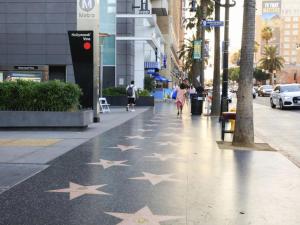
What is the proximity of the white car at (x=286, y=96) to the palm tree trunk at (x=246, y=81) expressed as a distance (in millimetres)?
20454

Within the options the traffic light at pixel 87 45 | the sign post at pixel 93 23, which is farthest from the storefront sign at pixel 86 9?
the traffic light at pixel 87 45

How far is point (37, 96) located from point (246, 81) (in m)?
6.76

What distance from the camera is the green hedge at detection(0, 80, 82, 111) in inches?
588

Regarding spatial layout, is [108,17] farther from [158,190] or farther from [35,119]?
[158,190]

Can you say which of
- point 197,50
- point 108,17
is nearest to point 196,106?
point 197,50

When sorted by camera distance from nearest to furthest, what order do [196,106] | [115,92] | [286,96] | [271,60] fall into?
1. [196,106]
2. [286,96]
3. [115,92]
4. [271,60]

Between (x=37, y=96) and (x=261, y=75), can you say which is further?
(x=261, y=75)

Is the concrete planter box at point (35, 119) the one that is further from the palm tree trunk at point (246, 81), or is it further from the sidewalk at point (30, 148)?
the palm tree trunk at point (246, 81)

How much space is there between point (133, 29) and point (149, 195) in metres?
34.8

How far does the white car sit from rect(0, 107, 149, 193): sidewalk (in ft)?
60.3

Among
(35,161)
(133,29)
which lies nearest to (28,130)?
(35,161)

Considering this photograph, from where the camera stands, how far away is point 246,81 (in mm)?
11930

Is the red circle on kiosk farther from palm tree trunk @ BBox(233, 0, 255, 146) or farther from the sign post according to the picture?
palm tree trunk @ BBox(233, 0, 255, 146)

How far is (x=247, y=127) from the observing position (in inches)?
466
